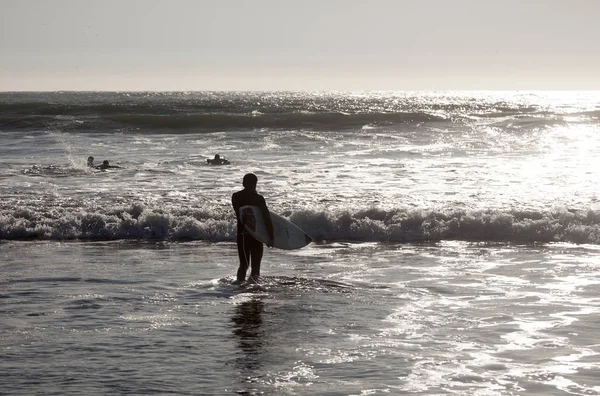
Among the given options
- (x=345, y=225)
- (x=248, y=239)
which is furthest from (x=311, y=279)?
(x=345, y=225)

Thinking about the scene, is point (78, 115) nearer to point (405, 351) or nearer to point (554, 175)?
point (554, 175)

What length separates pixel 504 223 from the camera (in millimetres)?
17969

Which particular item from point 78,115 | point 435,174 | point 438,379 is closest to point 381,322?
point 438,379

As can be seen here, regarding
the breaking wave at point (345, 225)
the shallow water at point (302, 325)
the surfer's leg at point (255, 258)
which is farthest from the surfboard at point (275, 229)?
the breaking wave at point (345, 225)

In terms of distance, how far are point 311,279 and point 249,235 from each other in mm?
1165

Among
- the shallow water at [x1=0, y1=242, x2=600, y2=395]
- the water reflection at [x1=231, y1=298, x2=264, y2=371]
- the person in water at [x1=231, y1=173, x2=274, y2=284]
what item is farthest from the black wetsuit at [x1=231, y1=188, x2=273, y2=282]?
the water reflection at [x1=231, y1=298, x2=264, y2=371]

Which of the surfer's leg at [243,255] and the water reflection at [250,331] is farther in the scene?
the surfer's leg at [243,255]

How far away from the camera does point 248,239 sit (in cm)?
1252

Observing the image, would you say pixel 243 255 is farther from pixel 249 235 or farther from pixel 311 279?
pixel 311 279

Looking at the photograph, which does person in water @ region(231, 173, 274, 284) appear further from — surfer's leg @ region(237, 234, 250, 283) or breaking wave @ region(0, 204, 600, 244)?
breaking wave @ region(0, 204, 600, 244)

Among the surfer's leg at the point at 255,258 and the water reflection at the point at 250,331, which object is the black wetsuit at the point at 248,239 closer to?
the surfer's leg at the point at 255,258

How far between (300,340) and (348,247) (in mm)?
7434

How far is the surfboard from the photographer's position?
12.4m

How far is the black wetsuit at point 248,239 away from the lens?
1246 cm
